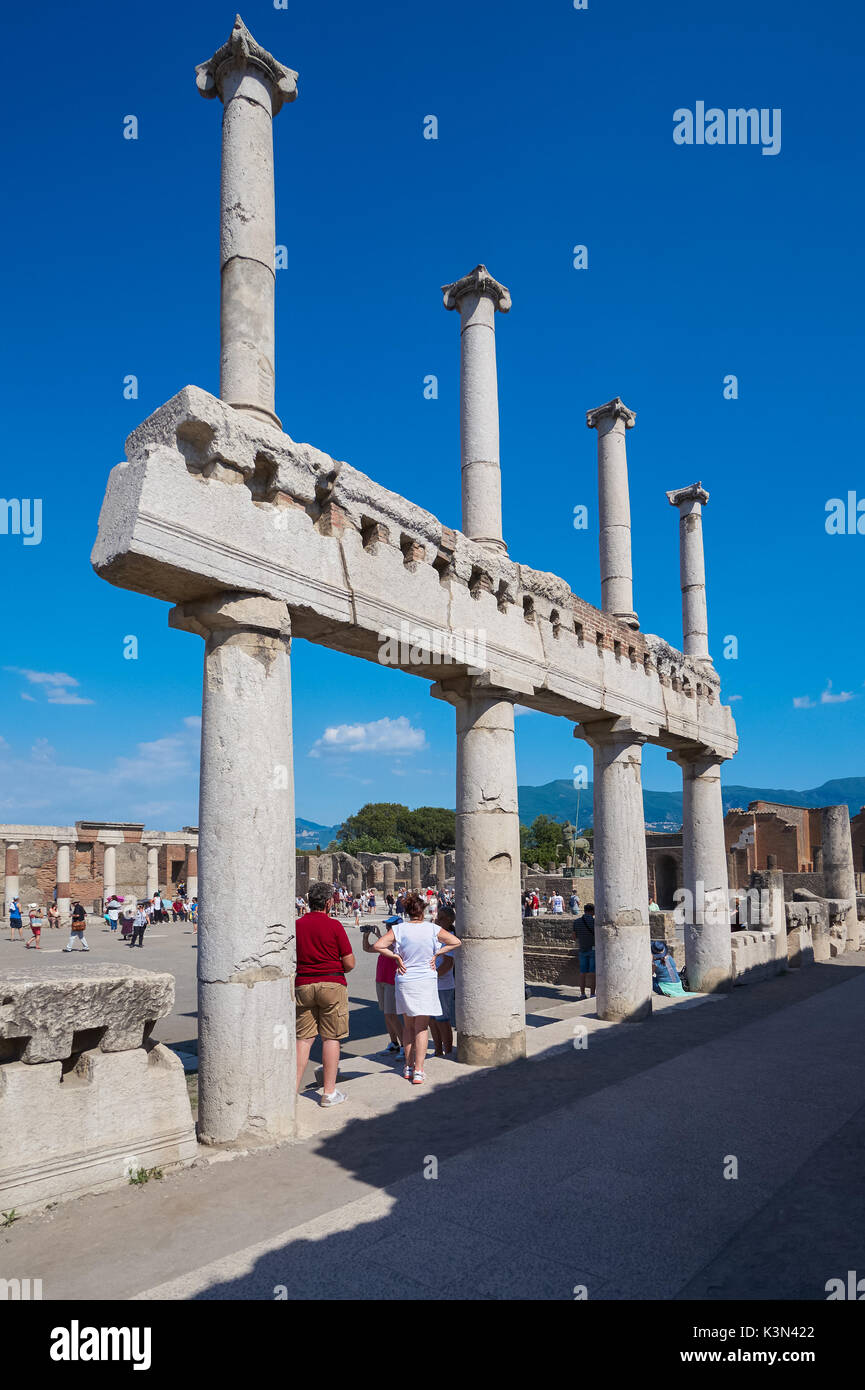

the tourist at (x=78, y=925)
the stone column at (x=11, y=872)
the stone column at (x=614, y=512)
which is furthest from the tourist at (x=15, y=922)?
the stone column at (x=614, y=512)

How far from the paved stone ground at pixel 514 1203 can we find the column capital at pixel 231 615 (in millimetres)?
3496

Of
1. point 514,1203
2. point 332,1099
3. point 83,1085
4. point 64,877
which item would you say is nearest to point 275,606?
point 83,1085

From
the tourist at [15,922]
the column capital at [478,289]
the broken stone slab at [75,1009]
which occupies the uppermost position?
the column capital at [478,289]

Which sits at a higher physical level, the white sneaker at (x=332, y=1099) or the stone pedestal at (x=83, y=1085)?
the stone pedestal at (x=83, y=1085)

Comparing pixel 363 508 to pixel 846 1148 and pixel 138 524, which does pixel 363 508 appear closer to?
pixel 138 524

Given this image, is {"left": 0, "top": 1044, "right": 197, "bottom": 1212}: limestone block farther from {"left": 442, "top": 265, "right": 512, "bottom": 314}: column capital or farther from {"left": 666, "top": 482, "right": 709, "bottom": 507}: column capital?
{"left": 666, "top": 482, "right": 709, "bottom": 507}: column capital

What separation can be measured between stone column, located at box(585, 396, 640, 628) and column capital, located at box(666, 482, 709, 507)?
9.22 ft

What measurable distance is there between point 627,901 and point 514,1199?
20.4 ft

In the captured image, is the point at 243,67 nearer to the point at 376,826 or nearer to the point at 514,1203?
the point at 514,1203

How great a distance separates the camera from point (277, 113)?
24.1 ft

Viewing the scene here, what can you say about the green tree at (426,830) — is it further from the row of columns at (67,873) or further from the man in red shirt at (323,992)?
the man in red shirt at (323,992)

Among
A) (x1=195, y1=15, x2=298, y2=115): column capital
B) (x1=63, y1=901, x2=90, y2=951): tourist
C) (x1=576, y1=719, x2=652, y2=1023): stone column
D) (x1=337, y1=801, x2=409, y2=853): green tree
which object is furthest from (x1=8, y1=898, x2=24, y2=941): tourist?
(x1=337, y1=801, x2=409, y2=853): green tree

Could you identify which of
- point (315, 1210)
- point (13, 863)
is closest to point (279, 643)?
point (315, 1210)

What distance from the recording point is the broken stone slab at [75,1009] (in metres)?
4.92
